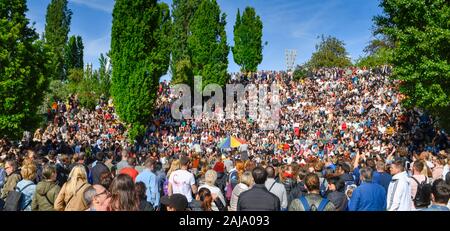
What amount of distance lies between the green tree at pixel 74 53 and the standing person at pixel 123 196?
195 feet

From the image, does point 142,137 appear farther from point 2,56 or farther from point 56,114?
point 2,56

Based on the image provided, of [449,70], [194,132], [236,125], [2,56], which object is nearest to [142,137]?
[194,132]

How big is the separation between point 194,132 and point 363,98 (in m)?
14.9

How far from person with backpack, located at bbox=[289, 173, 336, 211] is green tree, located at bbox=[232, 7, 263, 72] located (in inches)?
1938

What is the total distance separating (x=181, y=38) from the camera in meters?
49.9

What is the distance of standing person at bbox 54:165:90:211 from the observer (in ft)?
18.5

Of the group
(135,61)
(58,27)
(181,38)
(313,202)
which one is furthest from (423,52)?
(58,27)

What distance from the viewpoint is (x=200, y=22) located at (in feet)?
142

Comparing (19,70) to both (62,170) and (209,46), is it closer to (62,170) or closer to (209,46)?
(62,170)

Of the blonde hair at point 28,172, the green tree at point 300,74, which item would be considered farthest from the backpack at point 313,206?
the green tree at point 300,74

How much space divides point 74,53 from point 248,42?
26915mm

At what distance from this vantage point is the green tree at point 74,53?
5922cm

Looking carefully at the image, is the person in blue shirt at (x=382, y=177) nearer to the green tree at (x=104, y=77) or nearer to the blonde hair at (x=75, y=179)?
the blonde hair at (x=75, y=179)
